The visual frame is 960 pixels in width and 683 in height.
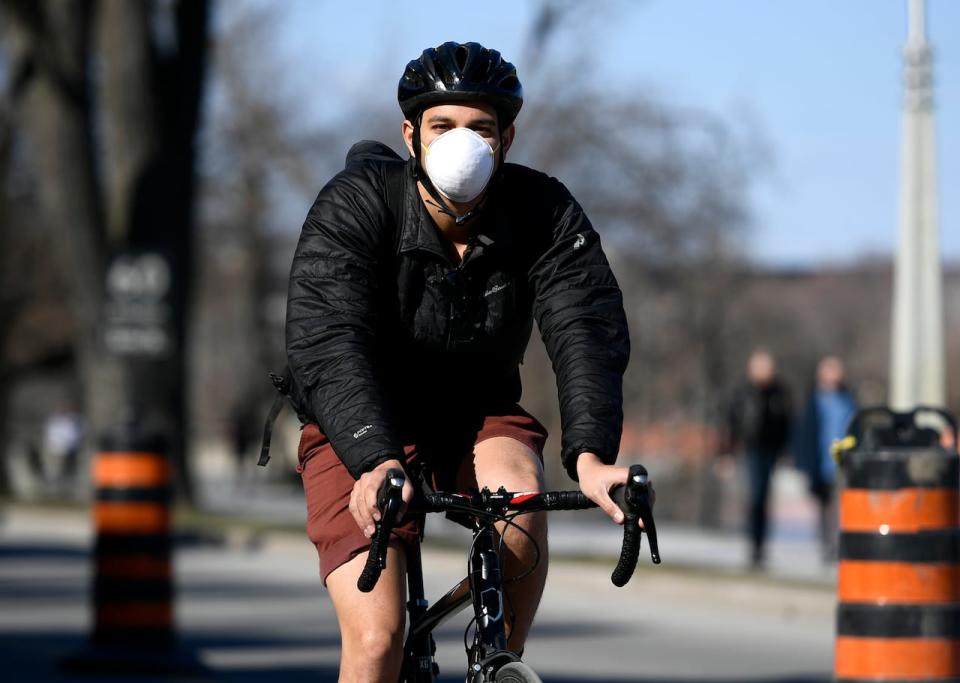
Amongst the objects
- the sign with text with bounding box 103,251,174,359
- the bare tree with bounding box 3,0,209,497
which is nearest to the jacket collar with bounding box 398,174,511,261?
the sign with text with bounding box 103,251,174,359

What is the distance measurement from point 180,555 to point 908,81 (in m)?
8.68

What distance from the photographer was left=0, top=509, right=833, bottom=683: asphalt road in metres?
9.47

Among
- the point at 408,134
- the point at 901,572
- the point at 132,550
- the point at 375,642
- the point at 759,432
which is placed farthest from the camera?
the point at 759,432

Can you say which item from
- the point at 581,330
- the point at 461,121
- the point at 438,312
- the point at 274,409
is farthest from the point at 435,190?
the point at 274,409

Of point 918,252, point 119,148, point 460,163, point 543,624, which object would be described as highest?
point 119,148

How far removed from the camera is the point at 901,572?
6.37m

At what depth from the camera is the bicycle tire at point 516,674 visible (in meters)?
3.71

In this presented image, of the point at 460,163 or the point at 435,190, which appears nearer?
the point at 460,163

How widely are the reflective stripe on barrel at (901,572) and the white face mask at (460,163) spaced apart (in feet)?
9.51

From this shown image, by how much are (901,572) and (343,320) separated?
302 centimetres

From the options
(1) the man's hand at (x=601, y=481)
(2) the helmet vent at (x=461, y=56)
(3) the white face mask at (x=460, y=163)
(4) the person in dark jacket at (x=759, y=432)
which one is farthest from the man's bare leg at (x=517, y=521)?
(4) the person in dark jacket at (x=759, y=432)

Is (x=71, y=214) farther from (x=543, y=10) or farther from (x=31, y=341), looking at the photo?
(x=31, y=341)

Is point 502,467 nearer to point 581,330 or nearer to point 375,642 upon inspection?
point 581,330

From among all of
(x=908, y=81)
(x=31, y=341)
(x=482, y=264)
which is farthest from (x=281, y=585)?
(x=31, y=341)
